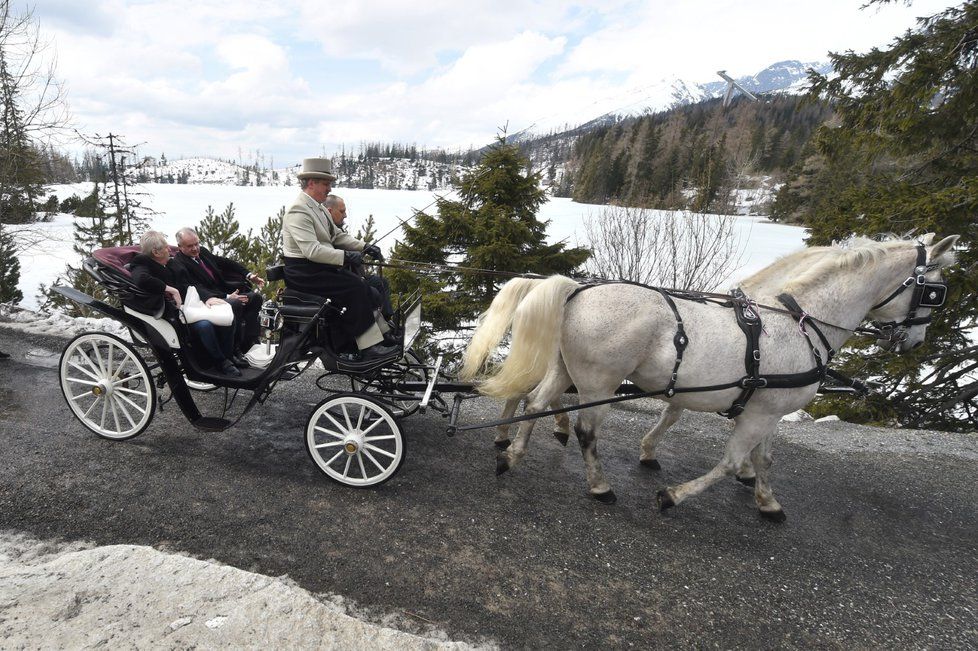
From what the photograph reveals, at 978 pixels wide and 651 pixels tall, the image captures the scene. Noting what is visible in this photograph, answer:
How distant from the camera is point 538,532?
10.5ft

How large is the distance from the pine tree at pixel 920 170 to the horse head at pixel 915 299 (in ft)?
8.99

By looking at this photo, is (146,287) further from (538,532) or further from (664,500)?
(664,500)

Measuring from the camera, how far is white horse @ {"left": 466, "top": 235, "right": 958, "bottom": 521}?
10.5 feet

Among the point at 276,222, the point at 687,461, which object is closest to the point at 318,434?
the point at 687,461

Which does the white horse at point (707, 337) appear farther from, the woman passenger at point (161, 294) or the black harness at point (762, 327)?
the woman passenger at point (161, 294)

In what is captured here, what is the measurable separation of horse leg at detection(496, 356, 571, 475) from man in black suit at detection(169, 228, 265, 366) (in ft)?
7.55

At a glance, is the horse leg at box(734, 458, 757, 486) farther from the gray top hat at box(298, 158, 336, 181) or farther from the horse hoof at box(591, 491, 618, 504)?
the gray top hat at box(298, 158, 336, 181)

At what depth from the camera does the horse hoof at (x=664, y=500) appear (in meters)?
3.42

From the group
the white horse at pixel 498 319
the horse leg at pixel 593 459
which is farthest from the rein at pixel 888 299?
the horse leg at pixel 593 459

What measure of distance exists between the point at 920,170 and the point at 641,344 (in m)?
6.44

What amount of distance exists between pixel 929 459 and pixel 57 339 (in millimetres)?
10207

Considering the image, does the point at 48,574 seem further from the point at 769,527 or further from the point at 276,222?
the point at 276,222

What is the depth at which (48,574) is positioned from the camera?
2.32 metres

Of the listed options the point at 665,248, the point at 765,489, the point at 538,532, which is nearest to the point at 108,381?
the point at 538,532
